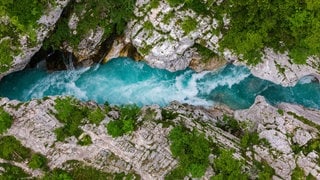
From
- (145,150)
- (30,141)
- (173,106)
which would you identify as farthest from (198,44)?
(30,141)

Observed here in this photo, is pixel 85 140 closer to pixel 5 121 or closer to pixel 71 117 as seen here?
pixel 71 117

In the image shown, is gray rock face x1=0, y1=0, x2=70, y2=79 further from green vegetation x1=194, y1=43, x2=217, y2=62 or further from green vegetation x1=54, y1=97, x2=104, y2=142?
green vegetation x1=194, y1=43, x2=217, y2=62

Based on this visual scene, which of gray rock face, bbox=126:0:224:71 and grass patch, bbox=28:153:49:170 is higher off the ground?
gray rock face, bbox=126:0:224:71

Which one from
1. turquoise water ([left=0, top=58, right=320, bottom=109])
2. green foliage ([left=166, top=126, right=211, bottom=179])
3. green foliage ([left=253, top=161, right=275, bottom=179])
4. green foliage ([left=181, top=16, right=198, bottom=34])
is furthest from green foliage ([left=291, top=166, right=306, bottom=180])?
green foliage ([left=181, top=16, right=198, bottom=34])

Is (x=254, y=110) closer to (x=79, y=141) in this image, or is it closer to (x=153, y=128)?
(x=153, y=128)

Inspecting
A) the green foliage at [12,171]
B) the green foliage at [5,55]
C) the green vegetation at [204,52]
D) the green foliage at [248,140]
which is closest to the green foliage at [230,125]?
the green foliage at [248,140]

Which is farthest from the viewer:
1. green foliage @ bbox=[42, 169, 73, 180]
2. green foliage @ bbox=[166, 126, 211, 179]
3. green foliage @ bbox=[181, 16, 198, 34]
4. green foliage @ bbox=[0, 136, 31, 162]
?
green foliage @ bbox=[181, 16, 198, 34]

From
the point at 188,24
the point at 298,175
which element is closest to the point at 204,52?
the point at 188,24
